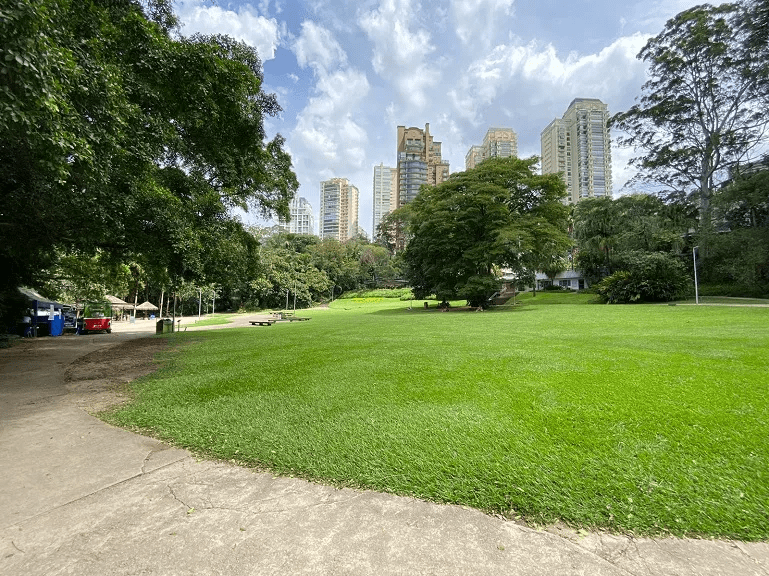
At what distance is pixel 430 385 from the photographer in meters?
5.25

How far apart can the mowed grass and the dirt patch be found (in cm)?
47

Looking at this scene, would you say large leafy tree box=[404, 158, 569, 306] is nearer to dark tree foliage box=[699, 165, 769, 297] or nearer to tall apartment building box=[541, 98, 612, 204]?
dark tree foliage box=[699, 165, 769, 297]

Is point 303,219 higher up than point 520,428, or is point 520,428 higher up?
point 303,219

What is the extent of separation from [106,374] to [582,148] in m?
75.3

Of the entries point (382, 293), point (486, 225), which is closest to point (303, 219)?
point (382, 293)

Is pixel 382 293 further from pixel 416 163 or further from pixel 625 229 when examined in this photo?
pixel 416 163

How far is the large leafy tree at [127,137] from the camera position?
425cm

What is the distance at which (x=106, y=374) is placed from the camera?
Result: 7.43m

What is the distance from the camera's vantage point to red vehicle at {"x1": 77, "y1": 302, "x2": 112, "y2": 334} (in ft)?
66.0

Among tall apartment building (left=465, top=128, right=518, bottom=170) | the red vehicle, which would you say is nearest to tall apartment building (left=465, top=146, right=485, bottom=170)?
tall apartment building (left=465, top=128, right=518, bottom=170)

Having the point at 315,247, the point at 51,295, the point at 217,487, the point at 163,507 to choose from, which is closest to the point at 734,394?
the point at 217,487

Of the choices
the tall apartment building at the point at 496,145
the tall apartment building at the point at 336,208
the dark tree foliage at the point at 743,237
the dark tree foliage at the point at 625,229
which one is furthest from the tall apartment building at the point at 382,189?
the dark tree foliage at the point at 743,237

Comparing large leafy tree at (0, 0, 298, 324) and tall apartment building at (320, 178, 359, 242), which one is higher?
tall apartment building at (320, 178, 359, 242)

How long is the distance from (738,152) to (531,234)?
2020 cm
